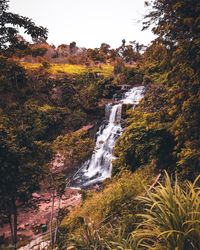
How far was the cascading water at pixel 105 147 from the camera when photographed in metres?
19.8

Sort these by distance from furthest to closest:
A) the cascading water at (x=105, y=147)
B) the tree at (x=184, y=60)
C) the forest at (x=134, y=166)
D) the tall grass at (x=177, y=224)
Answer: the cascading water at (x=105, y=147) → the tree at (x=184, y=60) → the forest at (x=134, y=166) → the tall grass at (x=177, y=224)

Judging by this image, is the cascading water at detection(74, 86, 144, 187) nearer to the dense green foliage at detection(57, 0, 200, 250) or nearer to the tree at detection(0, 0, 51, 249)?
the tree at detection(0, 0, 51, 249)

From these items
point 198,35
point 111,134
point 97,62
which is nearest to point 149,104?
point 198,35

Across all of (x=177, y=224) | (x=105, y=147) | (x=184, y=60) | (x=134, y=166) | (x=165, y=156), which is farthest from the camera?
(x=105, y=147)

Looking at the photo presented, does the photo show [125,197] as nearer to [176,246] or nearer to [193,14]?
[176,246]

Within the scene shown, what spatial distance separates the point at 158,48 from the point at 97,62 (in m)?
32.5

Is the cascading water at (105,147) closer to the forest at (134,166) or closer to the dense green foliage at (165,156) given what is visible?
the forest at (134,166)

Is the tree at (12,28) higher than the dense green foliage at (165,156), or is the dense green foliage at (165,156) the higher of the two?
the tree at (12,28)

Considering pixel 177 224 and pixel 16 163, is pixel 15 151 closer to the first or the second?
pixel 16 163

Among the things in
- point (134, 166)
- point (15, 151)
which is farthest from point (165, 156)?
point (15, 151)

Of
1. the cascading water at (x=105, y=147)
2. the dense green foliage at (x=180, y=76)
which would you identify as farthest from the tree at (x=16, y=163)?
the cascading water at (x=105, y=147)

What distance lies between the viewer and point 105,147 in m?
21.7

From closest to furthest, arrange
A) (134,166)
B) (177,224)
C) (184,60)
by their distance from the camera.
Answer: (177,224)
(184,60)
(134,166)

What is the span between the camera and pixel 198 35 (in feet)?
21.0
